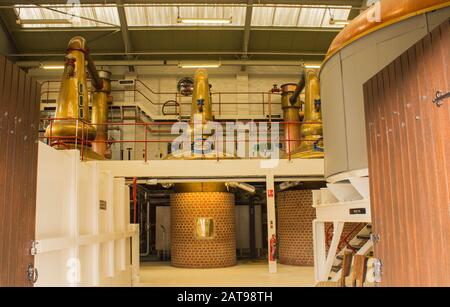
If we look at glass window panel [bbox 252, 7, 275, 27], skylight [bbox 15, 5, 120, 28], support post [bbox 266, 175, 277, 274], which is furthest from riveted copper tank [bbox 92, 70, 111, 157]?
support post [bbox 266, 175, 277, 274]

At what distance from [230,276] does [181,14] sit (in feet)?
31.1

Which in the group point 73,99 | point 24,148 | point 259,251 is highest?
point 73,99

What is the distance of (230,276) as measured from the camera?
11305mm

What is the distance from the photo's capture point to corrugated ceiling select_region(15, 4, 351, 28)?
1563 centimetres

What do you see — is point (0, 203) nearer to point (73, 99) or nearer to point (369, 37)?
point (369, 37)

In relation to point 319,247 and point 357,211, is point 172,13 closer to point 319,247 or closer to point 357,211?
point 319,247

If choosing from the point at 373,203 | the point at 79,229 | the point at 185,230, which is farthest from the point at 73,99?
the point at 373,203

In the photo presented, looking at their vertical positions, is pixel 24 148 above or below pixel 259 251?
above

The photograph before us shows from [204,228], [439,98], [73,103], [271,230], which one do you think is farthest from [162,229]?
[439,98]

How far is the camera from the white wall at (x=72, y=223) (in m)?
4.95

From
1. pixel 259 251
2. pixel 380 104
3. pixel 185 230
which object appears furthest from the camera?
pixel 259 251

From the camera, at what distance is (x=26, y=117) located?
3.88 meters

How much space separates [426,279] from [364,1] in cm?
A: 1311

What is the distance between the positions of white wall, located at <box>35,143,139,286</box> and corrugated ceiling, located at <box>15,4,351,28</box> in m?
9.38
